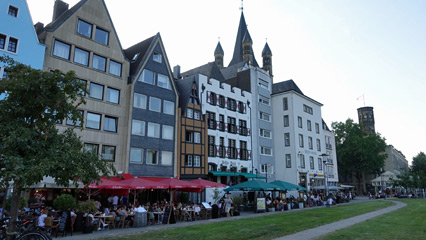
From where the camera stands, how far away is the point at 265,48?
98625 millimetres

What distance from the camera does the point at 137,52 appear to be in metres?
33.7

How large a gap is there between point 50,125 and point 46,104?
78 centimetres

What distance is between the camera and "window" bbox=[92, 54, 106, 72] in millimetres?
27612

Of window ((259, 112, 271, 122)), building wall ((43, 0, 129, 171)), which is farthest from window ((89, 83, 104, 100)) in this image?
window ((259, 112, 271, 122))

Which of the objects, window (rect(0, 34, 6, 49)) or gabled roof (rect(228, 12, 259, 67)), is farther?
gabled roof (rect(228, 12, 259, 67))

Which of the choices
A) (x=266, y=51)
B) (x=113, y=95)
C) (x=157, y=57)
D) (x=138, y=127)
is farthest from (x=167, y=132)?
(x=266, y=51)

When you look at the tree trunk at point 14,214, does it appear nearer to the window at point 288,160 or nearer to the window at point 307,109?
the window at point 288,160

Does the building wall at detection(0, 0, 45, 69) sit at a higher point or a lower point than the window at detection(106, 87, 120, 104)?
higher

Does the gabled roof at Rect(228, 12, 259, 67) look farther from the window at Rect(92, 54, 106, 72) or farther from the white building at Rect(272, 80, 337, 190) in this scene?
the window at Rect(92, 54, 106, 72)

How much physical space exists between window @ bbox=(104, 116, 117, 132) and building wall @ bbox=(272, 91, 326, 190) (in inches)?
1090

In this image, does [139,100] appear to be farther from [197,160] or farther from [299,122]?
[299,122]

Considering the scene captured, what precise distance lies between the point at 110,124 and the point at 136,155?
142 inches

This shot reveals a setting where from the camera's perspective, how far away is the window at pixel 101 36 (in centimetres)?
2833

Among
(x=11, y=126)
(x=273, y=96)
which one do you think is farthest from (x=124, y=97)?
(x=273, y=96)
